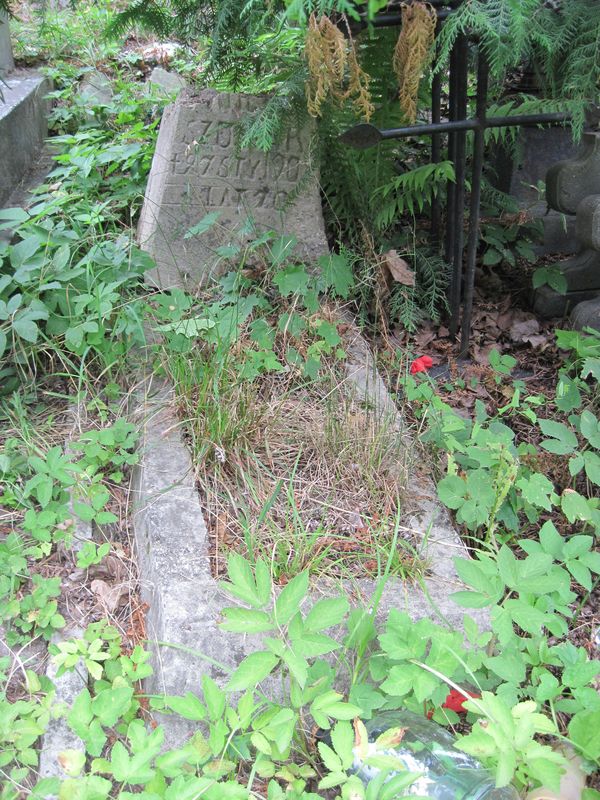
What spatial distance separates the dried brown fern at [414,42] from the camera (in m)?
2.36

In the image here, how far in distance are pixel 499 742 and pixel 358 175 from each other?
2.40 metres

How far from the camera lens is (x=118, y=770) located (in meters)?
1.39

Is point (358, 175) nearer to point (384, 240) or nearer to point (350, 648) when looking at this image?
point (384, 240)

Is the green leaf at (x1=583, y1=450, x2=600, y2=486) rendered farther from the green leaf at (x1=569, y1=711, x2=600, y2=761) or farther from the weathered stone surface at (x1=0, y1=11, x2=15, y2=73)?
the weathered stone surface at (x1=0, y1=11, x2=15, y2=73)

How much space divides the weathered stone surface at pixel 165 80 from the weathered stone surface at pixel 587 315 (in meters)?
2.90

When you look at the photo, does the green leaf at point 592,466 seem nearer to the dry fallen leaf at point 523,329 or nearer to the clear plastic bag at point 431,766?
the clear plastic bag at point 431,766

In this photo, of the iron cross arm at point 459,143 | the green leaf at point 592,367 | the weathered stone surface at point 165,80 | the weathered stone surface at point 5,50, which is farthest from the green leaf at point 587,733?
the weathered stone surface at point 5,50

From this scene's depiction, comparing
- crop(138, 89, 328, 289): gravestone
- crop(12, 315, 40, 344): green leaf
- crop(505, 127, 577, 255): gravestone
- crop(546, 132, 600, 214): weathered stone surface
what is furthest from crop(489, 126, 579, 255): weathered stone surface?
crop(12, 315, 40, 344): green leaf

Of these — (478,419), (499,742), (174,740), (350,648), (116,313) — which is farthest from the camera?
(116,313)

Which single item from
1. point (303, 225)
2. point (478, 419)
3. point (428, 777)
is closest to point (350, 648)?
point (428, 777)

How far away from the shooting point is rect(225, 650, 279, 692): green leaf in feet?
4.76

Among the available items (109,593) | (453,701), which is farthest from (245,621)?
(109,593)

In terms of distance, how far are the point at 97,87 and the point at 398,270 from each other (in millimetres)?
2751

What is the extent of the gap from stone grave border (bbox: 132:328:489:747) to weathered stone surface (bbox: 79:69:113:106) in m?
2.69
